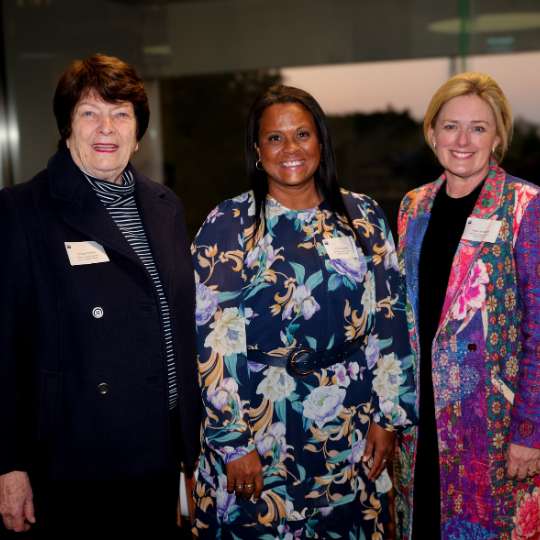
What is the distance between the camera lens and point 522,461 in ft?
7.05

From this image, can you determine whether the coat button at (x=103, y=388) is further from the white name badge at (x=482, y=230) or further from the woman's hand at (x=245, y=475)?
the white name badge at (x=482, y=230)

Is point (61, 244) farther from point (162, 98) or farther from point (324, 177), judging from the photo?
point (162, 98)

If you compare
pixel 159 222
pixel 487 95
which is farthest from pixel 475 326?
pixel 159 222

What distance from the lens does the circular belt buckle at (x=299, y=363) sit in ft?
6.76

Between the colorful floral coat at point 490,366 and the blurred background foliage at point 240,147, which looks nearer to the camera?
the colorful floral coat at point 490,366

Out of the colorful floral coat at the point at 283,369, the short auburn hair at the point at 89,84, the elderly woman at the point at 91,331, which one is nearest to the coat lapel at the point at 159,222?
the elderly woman at the point at 91,331

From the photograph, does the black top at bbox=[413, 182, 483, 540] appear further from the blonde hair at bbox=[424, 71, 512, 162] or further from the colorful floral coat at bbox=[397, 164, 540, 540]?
the blonde hair at bbox=[424, 71, 512, 162]

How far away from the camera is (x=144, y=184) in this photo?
2117 millimetres

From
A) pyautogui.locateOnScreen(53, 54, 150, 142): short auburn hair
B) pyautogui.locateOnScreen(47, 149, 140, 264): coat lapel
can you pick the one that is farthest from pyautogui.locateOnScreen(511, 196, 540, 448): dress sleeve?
pyautogui.locateOnScreen(53, 54, 150, 142): short auburn hair

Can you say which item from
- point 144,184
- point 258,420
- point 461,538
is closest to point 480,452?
point 461,538

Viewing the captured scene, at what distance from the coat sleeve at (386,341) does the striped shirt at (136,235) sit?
0.65 m

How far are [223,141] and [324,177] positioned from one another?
10.9 ft

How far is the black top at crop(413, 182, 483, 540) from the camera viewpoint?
2.26 meters

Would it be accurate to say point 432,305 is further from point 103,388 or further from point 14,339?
point 14,339
